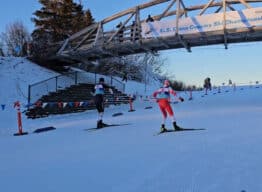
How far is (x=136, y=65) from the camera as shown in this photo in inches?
2478

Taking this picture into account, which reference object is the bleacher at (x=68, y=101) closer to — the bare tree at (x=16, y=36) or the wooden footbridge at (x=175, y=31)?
the wooden footbridge at (x=175, y=31)

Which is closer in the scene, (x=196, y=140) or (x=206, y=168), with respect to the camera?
(x=206, y=168)

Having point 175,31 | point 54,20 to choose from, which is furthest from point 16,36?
point 175,31

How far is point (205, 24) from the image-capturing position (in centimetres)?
2550

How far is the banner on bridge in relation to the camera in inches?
945

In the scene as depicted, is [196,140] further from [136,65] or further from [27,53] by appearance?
[136,65]

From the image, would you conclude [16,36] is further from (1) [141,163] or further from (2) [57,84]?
(1) [141,163]

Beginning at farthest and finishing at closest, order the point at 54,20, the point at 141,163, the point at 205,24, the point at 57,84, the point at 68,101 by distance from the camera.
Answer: the point at 54,20 → the point at 57,84 → the point at 68,101 → the point at 205,24 → the point at 141,163

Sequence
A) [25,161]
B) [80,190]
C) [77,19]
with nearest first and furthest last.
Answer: [80,190]
[25,161]
[77,19]

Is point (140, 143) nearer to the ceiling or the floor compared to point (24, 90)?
nearer to the floor

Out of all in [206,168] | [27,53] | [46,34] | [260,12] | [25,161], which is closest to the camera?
[206,168]

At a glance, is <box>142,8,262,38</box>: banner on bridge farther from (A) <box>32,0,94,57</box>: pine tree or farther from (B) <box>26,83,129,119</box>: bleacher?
(A) <box>32,0,94,57</box>: pine tree

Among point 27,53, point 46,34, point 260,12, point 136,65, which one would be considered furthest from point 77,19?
point 260,12

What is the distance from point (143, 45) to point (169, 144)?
20.0 meters
